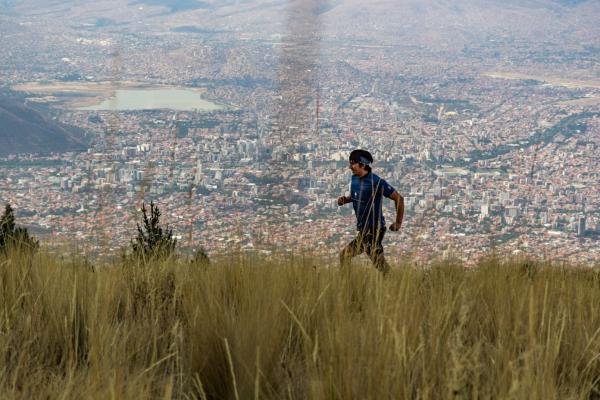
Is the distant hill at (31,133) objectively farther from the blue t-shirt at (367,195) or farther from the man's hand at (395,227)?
the man's hand at (395,227)

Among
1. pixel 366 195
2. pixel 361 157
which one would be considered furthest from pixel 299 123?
pixel 366 195

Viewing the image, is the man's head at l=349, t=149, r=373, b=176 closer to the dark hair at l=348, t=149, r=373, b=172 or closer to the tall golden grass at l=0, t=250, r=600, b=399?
the dark hair at l=348, t=149, r=373, b=172

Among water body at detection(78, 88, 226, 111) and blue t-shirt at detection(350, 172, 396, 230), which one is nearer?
blue t-shirt at detection(350, 172, 396, 230)

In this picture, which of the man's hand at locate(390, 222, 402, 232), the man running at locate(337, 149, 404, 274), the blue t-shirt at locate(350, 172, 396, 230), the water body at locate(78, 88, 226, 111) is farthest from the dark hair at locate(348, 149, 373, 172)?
the water body at locate(78, 88, 226, 111)

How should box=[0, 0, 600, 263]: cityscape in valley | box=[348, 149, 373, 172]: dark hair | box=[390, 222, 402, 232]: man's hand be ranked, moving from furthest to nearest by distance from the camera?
box=[348, 149, 373, 172]: dark hair
box=[390, 222, 402, 232]: man's hand
box=[0, 0, 600, 263]: cityscape in valley

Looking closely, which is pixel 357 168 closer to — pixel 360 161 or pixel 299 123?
pixel 360 161

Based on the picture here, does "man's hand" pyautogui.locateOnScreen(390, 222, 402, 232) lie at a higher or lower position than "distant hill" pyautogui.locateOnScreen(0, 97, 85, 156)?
higher

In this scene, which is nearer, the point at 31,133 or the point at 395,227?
the point at 395,227

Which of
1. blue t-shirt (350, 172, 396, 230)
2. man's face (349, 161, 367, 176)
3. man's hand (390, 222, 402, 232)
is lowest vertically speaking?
man's hand (390, 222, 402, 232)
